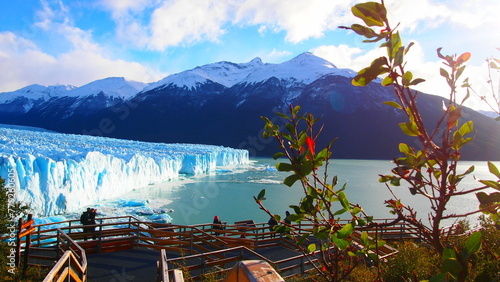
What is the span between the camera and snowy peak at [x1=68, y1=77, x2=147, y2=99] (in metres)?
158

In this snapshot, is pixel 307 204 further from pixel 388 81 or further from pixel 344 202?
pixel 388 81

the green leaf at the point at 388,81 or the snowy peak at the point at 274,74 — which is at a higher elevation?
the snowy peak at the point at 274,74

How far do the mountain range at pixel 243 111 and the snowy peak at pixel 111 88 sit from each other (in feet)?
1.88

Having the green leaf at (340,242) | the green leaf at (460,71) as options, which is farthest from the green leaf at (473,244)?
the green leaf at (460,71)

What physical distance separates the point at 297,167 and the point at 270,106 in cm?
11501

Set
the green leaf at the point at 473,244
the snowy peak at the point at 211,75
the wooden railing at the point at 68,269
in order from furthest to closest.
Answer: the snowy peak at the point at 211,75 < the wooden railing at the point at 68,269 < the green leaf at the point at 473,244

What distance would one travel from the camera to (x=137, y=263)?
6.80 meters

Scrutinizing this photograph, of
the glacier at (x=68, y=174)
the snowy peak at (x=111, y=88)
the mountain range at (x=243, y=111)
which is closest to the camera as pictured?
the glacier at (x=68, y=174)

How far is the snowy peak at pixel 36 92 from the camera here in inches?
6556

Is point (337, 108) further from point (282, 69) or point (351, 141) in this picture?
point (282, 69)

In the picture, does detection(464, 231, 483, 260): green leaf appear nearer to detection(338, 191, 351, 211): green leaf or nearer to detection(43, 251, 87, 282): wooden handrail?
detection(338, 191, 351, 211): green leaf

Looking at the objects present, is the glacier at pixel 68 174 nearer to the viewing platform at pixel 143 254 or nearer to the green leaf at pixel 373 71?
the viewing platform at pixel 143 254

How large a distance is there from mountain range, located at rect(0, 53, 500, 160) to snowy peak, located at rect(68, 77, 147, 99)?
0.57 metres

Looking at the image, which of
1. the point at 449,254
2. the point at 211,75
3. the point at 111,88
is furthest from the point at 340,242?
the point at 111,88
